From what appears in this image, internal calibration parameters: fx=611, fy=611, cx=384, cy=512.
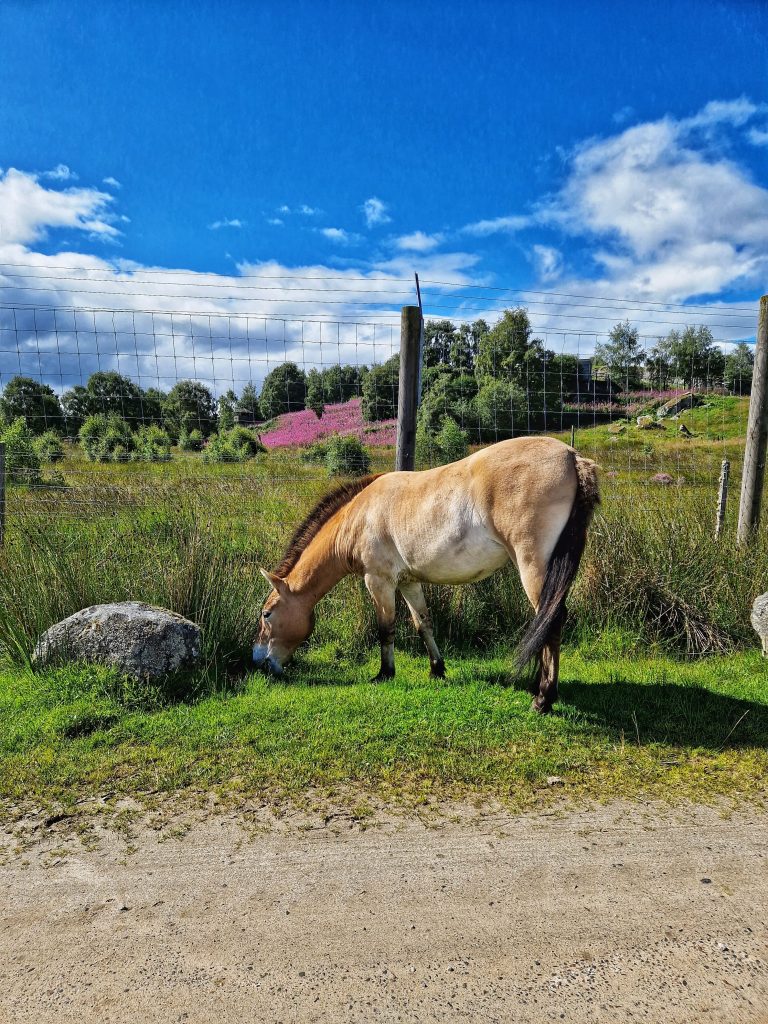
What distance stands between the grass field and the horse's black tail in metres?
0.63

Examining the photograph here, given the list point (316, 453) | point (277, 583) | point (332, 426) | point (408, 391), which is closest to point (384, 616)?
point (277, 583)

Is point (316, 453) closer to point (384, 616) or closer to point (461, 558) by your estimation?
point (384, 616)

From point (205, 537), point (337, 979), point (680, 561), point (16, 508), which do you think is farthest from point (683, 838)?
point (16, 508)

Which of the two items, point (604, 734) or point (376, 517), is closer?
point (604, 734)

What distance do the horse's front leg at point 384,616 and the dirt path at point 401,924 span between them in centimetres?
210

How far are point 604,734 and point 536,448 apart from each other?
209 cm

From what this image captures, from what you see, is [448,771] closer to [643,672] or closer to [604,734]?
[604,734]

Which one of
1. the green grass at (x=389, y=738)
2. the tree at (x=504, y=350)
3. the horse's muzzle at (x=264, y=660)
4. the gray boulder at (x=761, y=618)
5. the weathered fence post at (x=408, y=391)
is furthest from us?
the tree at (x=504, y=350)

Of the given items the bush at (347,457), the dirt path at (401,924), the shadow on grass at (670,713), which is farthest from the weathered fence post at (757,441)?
the bush at (347,457)

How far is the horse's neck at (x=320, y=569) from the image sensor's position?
18.5 ft

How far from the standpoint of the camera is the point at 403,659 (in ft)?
19.0

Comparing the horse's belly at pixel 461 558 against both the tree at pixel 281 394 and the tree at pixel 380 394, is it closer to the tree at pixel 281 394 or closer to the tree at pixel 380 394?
the tree at pixel 281 394

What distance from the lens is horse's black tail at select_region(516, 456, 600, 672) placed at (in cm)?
425

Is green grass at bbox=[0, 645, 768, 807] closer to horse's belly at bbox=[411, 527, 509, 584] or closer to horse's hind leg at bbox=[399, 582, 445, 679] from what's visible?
horse's hind leg at bbox=[399, 582, 445, 679]
